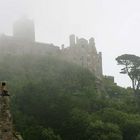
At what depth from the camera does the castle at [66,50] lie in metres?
91.4

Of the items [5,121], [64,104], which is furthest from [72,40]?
[5,121]

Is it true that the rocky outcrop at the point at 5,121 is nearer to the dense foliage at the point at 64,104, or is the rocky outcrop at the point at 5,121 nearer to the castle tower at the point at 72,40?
the dense foliage at the point at 64,104

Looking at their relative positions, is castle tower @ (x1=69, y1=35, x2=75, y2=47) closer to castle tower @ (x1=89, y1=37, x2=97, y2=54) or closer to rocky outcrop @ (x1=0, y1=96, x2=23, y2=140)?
castle tower @ (x1=89, y1=37, x2=97, y2=54)

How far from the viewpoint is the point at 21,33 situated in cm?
9775

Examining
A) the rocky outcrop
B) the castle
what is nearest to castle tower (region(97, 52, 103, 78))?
the castle

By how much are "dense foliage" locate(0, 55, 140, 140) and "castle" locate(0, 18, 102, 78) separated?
20.3 feet

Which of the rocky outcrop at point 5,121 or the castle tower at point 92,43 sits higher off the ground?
the castle tower at point 92,43

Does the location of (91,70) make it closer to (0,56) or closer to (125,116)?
(0,56)

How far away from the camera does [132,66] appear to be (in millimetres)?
78688

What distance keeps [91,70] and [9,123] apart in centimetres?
7763

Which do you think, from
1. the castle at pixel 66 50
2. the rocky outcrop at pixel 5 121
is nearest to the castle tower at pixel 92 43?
the castle at pixel 66 50

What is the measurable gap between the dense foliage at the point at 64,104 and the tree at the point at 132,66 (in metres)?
2.69

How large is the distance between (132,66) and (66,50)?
18861 millimetres

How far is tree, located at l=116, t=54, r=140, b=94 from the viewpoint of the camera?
77500 millimetres
